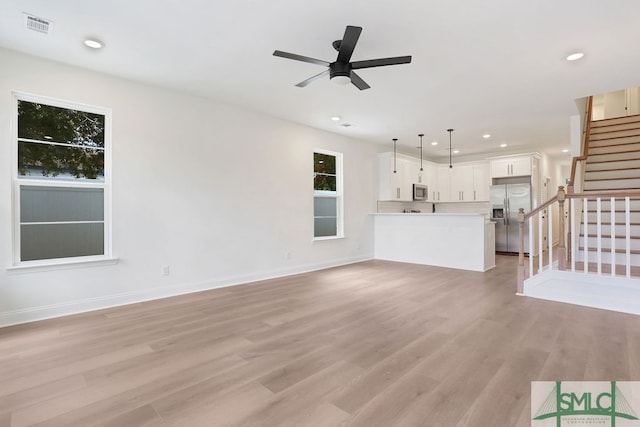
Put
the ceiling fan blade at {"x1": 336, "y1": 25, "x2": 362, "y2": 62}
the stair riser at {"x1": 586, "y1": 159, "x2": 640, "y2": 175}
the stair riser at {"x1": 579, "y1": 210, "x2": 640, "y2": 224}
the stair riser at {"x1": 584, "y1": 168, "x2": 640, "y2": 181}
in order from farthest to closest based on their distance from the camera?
the stair riser at {"x1": 586, "y1": 159, "x2": 640, "y2": 175} → the stair riser at {"x1": 584, "y1": 168, "x2": 640, "y2": 181} → the stair riser at {"x1": 579, "y1": 210, "x2": 640, "y2": 224} → the ceiling fan blade at {"x1": 336, "y1": 25, "x2": 362, "y2": 62}

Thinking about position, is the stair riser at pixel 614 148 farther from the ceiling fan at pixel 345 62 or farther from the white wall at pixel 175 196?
the ceiling fan at pixel 345 62

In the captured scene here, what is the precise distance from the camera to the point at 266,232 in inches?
206

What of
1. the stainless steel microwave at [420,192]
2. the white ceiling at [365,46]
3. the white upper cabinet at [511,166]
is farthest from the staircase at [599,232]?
the stainless steel microwave at [420,192]

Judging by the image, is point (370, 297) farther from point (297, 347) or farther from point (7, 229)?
point (7, 229)

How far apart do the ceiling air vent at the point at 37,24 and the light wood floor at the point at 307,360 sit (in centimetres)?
276

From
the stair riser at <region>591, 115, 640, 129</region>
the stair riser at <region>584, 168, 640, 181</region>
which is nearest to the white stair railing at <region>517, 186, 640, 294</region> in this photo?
the stair riser at <region>584, 168, 640, 181</region>

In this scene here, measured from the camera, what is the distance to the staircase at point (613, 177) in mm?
4539

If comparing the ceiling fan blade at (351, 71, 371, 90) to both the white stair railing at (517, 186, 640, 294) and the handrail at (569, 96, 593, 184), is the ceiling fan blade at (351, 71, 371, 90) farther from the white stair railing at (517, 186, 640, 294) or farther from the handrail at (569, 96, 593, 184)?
the handrail at (569, 96, 593, 184)

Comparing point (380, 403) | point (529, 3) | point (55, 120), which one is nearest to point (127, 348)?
point (380, 403)

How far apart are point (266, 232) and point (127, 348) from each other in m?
2.83

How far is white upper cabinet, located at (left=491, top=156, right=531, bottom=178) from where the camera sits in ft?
24.3

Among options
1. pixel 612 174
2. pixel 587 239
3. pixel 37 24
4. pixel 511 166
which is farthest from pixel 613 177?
pixel 37 24

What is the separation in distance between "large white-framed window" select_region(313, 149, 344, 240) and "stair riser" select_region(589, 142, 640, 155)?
5.07 m

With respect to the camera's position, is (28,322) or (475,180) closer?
(28,322)
